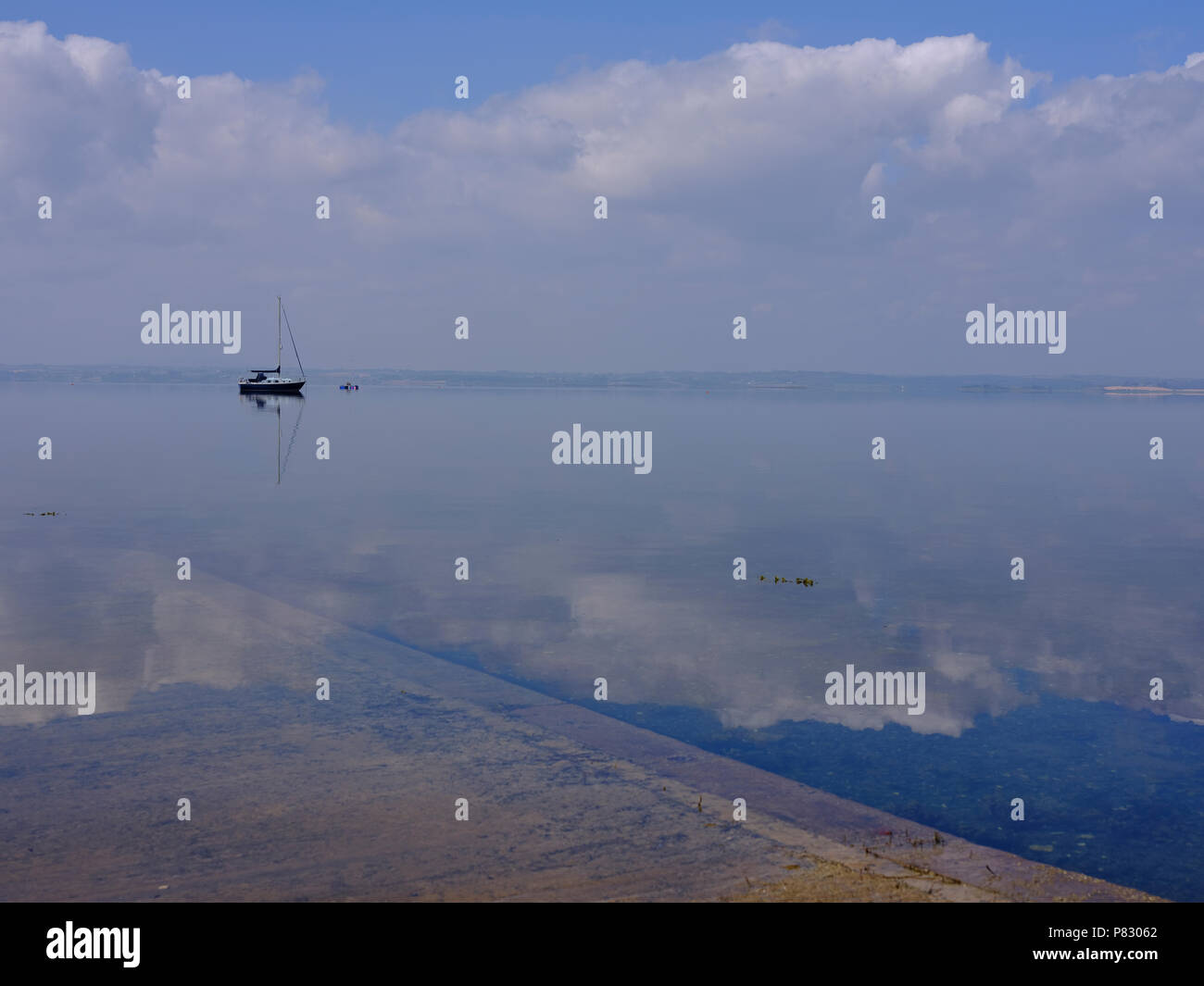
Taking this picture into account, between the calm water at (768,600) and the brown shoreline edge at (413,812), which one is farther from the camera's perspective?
the calm water at (768,600)

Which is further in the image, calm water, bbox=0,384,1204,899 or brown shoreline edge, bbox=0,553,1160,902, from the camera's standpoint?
calm water, bbox=0,384,1204,899

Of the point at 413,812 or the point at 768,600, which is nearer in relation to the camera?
the point at 413,812

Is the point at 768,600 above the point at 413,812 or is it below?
above
